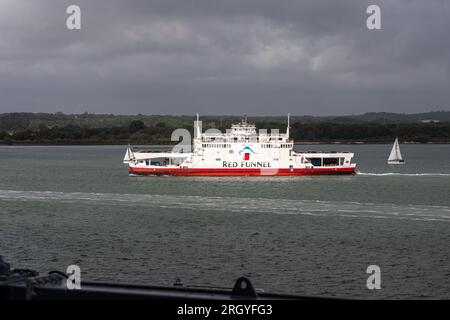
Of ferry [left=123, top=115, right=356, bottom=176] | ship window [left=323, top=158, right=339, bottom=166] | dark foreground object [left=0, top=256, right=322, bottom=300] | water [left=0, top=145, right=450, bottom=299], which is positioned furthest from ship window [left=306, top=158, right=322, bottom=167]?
dark foreground object [left=0, top=256, right=322, bottom=300]

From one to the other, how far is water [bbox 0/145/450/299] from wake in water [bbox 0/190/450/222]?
0.25 feet

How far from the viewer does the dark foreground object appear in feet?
31.9

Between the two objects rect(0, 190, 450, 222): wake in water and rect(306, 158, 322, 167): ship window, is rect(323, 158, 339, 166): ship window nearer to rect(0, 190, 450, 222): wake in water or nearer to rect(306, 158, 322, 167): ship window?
rect(306, 158, 322, 167): ship window

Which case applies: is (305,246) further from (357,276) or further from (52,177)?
(52,177)

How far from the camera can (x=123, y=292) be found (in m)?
10.2

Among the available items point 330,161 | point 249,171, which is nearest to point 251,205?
point 249,171

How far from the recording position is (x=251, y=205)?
151 ft

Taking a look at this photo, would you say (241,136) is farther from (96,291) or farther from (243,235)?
(96,291)

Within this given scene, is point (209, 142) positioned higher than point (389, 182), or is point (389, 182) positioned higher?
point (209, 142)

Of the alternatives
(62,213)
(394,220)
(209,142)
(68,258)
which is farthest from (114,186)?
(68,258)

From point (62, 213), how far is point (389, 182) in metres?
37.3

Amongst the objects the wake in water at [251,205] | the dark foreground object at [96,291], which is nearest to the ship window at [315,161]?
the wake in water at [251,205]
